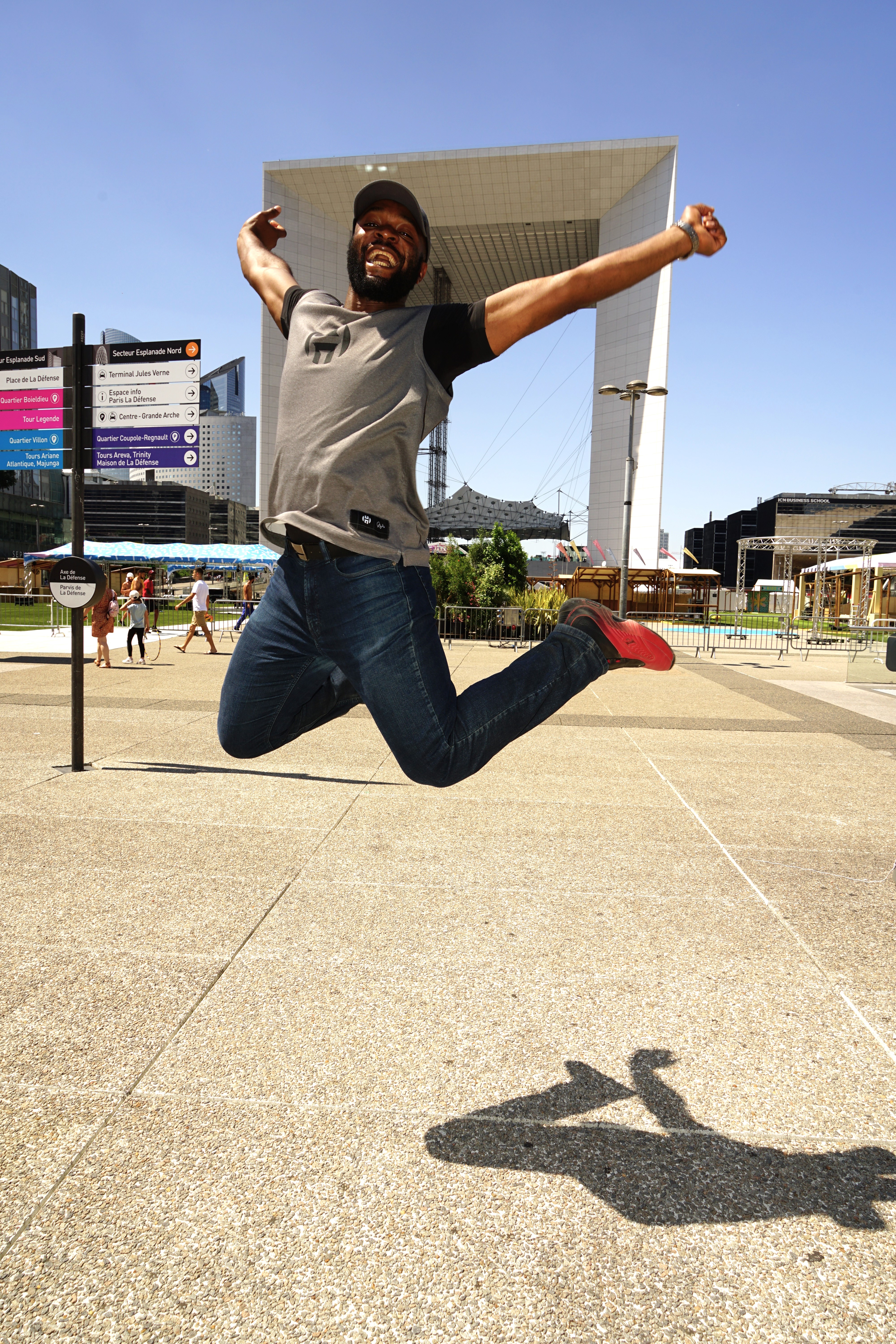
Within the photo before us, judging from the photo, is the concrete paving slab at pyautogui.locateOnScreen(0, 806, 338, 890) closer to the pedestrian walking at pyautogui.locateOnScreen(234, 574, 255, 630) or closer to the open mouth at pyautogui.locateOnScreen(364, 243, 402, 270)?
the open mouth at pyautogui.locateOnScreen(364, 243, 402, 270)

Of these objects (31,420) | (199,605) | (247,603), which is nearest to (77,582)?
(31,420)

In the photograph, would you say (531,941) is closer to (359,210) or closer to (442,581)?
(359,210)

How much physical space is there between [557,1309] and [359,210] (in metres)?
2.66

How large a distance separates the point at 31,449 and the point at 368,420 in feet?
19.5

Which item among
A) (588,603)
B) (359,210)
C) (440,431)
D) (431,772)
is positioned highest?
(440,431)

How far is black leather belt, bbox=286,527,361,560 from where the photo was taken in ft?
7.32

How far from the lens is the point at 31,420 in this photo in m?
7.09

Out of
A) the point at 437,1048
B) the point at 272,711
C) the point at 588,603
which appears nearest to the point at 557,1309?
the point at 437,1048

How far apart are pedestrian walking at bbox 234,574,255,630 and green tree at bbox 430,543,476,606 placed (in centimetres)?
518

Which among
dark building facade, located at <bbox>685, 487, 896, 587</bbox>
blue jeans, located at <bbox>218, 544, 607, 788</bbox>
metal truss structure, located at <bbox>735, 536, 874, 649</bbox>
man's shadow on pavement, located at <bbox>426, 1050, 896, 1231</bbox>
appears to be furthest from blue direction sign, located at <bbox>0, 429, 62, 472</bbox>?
dark building facade, located at <bbox>685, 487, 896, 587</bbox>

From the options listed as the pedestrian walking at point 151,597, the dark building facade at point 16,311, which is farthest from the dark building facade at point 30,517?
the pedestrian walking at point 151,597

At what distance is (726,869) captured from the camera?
4.71 meters

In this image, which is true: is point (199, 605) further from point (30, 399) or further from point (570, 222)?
point (570, 222)

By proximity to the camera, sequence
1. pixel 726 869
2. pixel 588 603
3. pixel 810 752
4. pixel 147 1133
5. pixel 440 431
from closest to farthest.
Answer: pixel 147 1133
pixel 588 603
pixel 726 869
pixel 810 752
pixel 440 431
